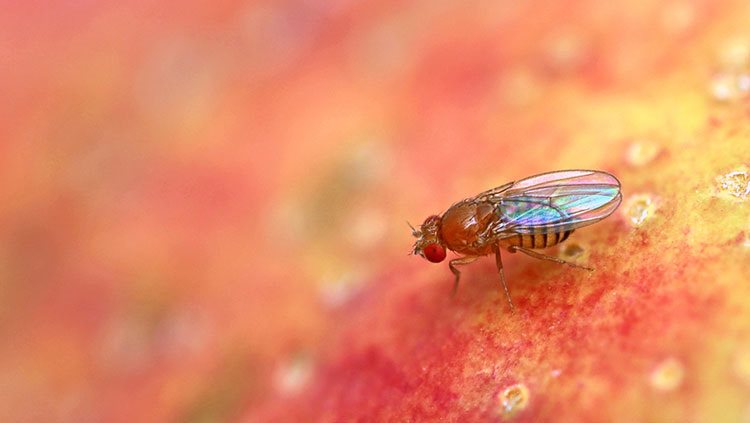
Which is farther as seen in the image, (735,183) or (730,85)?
(730,85)

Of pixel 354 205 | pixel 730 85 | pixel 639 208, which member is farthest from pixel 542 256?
pixel 354 205

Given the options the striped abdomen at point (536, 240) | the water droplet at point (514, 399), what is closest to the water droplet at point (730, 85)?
the striped abdomen at point (536, 240)

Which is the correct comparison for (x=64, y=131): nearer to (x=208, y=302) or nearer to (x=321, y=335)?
(x=208, y=302)

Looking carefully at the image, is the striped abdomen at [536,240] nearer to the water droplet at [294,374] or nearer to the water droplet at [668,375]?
the water droplet at [668,375]

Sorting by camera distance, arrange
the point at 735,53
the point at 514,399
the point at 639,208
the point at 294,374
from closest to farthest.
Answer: the point at 514,399 < the point at 639,208 < the point at 735,53 < the point at 294,374

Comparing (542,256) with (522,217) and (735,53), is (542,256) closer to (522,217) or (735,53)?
(522,217)

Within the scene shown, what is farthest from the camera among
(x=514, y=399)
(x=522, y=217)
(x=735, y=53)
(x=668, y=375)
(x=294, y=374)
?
(x=294, y=374)

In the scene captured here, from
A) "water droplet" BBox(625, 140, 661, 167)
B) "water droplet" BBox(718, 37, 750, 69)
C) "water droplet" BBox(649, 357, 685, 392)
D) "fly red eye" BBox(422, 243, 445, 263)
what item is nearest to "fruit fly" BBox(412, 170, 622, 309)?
"fly red eye" BBox(422, 243, 445, 263)
